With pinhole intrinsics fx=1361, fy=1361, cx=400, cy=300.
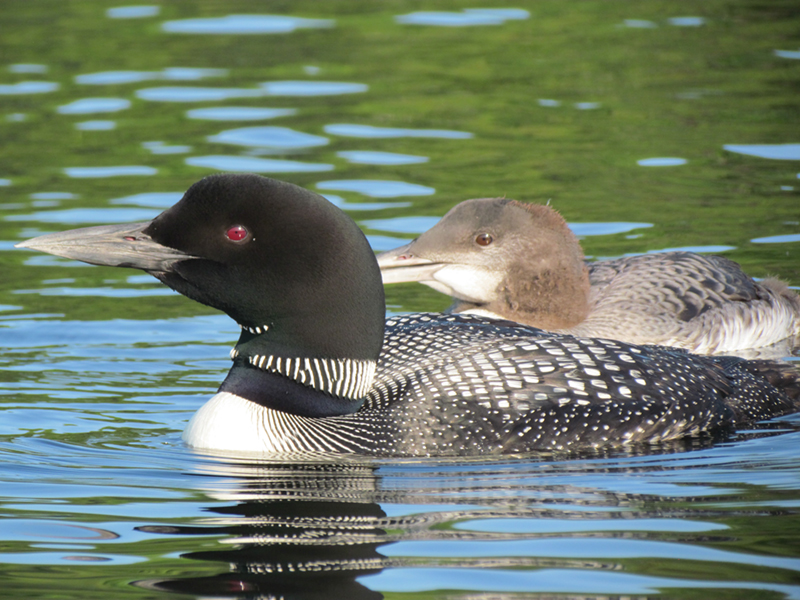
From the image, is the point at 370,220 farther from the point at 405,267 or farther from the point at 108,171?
the point at 108,171

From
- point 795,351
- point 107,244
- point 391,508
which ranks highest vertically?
point 107,244

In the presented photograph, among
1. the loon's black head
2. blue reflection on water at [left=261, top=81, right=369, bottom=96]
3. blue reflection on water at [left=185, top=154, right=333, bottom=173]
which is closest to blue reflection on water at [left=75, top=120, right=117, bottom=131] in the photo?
blue reflection on water at [left=185, top=154, right=333, bottom=173]

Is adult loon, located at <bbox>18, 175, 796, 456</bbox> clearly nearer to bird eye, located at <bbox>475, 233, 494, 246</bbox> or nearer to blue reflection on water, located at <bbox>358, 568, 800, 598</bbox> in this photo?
blue reflection on water, located at <bbox>358, 568, 800, 598</bbox>

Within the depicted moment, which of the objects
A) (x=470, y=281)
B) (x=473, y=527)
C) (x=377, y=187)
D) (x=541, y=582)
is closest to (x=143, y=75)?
(x=377, y=187)

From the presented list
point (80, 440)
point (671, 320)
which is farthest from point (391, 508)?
point (671, 320)

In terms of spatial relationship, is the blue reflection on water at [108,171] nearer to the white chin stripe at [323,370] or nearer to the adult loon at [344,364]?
the adult loon at [344,364]

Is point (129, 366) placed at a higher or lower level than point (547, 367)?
lower

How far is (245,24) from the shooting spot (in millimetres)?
13625

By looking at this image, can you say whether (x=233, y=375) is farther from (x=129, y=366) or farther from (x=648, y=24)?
(x=648, y=24)

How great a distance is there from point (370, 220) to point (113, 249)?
13.3 feet

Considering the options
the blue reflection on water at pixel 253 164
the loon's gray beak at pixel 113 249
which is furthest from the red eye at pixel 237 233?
the blue reflection on water at pixel 253 164

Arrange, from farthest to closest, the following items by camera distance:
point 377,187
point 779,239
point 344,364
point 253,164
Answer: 1. point 253,164
2. point 377,187
3. point 779,239
4. point 344,364

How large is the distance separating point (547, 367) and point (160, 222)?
155 cm

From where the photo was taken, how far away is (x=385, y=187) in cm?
939
